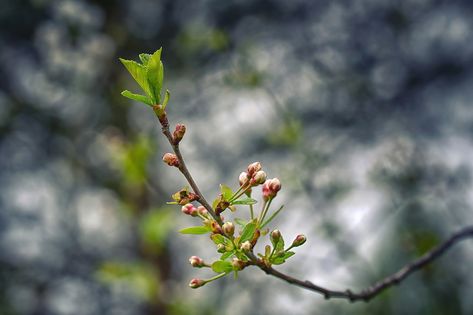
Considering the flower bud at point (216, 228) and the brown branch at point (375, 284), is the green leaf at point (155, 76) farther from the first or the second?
the brown branch at point (375, 284)

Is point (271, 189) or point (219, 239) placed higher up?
point (271, 189)

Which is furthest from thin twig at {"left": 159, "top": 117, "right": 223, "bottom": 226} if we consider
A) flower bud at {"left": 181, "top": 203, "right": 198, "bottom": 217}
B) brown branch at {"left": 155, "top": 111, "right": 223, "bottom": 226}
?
flower bud at {"left": 181, "top": 203, "right": 198, "bottom": 217}

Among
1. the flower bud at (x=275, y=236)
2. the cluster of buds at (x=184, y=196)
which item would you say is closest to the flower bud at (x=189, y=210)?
the cluster of buds at (x=184, y=196)

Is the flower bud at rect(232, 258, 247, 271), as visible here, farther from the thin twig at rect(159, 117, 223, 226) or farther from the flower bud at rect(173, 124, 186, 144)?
the flower bud at rect(173, 124, 186, 144)

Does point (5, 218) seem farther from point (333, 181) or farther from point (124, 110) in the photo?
point (333, 181)

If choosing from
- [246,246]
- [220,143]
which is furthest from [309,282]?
[220,143]

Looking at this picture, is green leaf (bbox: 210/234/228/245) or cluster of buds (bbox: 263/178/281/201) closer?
green leaf (bbox: 210/234/228/245)

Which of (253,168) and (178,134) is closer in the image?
(178,134)

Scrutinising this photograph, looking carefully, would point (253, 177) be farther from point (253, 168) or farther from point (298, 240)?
point (298, 240)

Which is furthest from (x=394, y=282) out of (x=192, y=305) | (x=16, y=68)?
(x=16, y=68)
